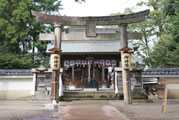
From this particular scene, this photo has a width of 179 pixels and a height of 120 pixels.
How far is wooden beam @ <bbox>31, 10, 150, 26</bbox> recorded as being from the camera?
31.5ft

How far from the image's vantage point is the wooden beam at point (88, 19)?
378 inches

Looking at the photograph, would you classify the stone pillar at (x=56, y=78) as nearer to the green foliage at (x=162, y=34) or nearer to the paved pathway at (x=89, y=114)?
the paved pathway at (x=89, y=114)

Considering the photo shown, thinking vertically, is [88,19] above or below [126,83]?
above

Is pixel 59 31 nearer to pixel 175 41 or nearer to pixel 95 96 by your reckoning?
pixel 95 96

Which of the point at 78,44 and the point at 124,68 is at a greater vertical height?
the point at 78,44

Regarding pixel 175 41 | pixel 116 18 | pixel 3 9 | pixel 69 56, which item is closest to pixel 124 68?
pixel 116 18

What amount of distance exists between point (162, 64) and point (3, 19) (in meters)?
20.0

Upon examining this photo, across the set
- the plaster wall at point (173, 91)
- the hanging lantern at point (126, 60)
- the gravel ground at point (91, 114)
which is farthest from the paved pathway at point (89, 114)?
the plaster wall at point (173, 91)

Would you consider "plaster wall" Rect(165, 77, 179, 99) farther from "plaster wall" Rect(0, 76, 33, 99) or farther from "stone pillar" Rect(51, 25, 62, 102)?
"plaster wall" Rect(0, 76, 33, 99)

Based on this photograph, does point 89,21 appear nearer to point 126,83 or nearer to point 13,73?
point 126,83

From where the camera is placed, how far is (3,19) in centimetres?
2264

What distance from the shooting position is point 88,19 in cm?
987

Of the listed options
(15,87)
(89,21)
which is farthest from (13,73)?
(89,21)

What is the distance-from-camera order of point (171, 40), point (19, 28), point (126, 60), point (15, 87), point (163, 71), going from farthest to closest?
point (19, 28)
point (171, 40)
point (15, 87)
point (163, 71)
point (126, 60)
